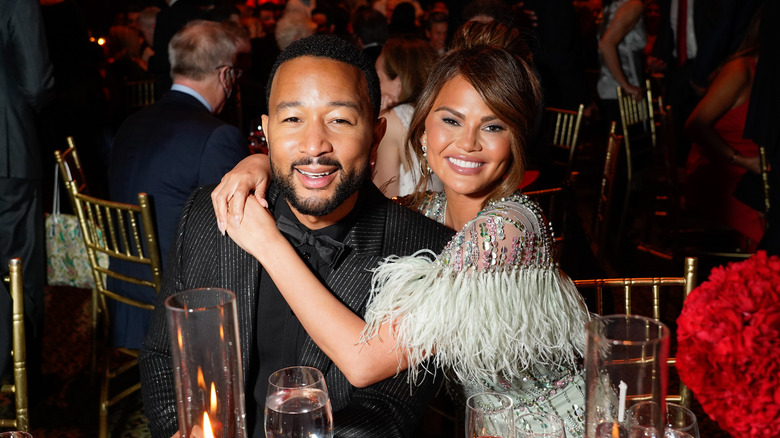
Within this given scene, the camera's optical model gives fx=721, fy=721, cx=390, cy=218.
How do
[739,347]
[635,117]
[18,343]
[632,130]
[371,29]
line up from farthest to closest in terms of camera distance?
1. [371,29]
2. [632,130]
3. [635,117]
4. [18,343]
5. [739,347]

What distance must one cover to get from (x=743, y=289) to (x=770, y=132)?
2368mm

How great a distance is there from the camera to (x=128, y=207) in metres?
2.61

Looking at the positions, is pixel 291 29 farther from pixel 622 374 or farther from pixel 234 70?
pixel 622 374

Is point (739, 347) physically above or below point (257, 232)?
below

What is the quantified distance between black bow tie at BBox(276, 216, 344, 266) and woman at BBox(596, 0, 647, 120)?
4749 millimetres

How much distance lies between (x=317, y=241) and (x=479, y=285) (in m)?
0.39

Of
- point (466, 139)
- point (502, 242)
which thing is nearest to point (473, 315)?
point (502, 242)

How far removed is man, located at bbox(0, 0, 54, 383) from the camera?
11.3ft

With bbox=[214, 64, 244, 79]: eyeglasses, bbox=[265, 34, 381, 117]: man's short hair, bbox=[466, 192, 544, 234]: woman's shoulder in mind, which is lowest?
bbox=[466, 192, 544, 234]: woman's shoulder

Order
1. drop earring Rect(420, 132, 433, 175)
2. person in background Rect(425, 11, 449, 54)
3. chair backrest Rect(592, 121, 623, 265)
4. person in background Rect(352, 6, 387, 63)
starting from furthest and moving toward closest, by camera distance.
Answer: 1. person in background Rect(425, 11, 449, 54)
2. person in background Rect(352, 6, 387, 63)
3. chair backrest Rect(592, 121, 623, 265)
4. drop earring Rect(420, 132, 433, 175)

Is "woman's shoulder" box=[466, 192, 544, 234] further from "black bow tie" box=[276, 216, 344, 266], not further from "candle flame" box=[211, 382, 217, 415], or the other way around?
"candle flame" box=[211, 382, 217, 415]

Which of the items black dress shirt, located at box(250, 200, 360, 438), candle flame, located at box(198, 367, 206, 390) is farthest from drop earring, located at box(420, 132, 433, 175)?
candle flame, located at box(198, 367, 206, 390)

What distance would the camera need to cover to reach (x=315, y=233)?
178 cm

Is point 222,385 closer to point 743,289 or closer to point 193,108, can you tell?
point 743,289
